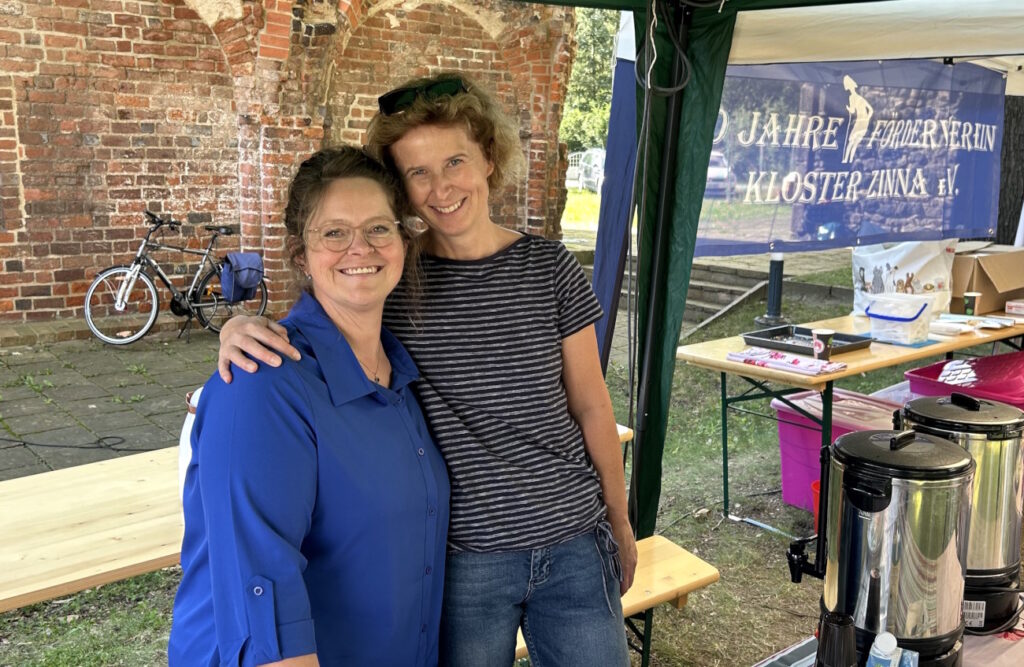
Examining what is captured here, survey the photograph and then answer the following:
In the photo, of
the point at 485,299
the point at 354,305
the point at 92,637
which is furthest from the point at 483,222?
the point at 92,637

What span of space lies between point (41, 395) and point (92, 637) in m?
3.35

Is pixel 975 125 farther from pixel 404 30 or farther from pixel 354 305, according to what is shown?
pixel 404 30

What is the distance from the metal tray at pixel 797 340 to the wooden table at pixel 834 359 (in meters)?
0.04

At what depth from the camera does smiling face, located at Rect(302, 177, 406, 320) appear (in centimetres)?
142

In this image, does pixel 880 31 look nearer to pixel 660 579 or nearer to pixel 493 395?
pixel 660 579

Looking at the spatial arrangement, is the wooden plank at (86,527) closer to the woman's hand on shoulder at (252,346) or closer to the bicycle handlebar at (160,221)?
the woman's hand on shoulder at (252,346)

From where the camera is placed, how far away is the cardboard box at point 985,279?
5.16m

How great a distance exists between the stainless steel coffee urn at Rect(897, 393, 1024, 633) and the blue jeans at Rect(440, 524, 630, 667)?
2.59ft

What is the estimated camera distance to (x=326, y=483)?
4.31 feet

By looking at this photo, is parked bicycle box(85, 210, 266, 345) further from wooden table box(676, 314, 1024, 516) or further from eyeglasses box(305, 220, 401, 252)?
eyeglasses box(305, 220, 401, 252)

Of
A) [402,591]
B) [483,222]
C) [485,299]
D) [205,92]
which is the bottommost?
[402,591]

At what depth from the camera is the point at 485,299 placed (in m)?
1.67

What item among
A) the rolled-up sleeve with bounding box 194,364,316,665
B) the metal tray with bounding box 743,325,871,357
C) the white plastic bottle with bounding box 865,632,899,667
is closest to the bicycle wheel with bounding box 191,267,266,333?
the metal tray with bounding box 743,325,871,357

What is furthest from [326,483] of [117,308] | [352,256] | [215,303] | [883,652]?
[215,303]
